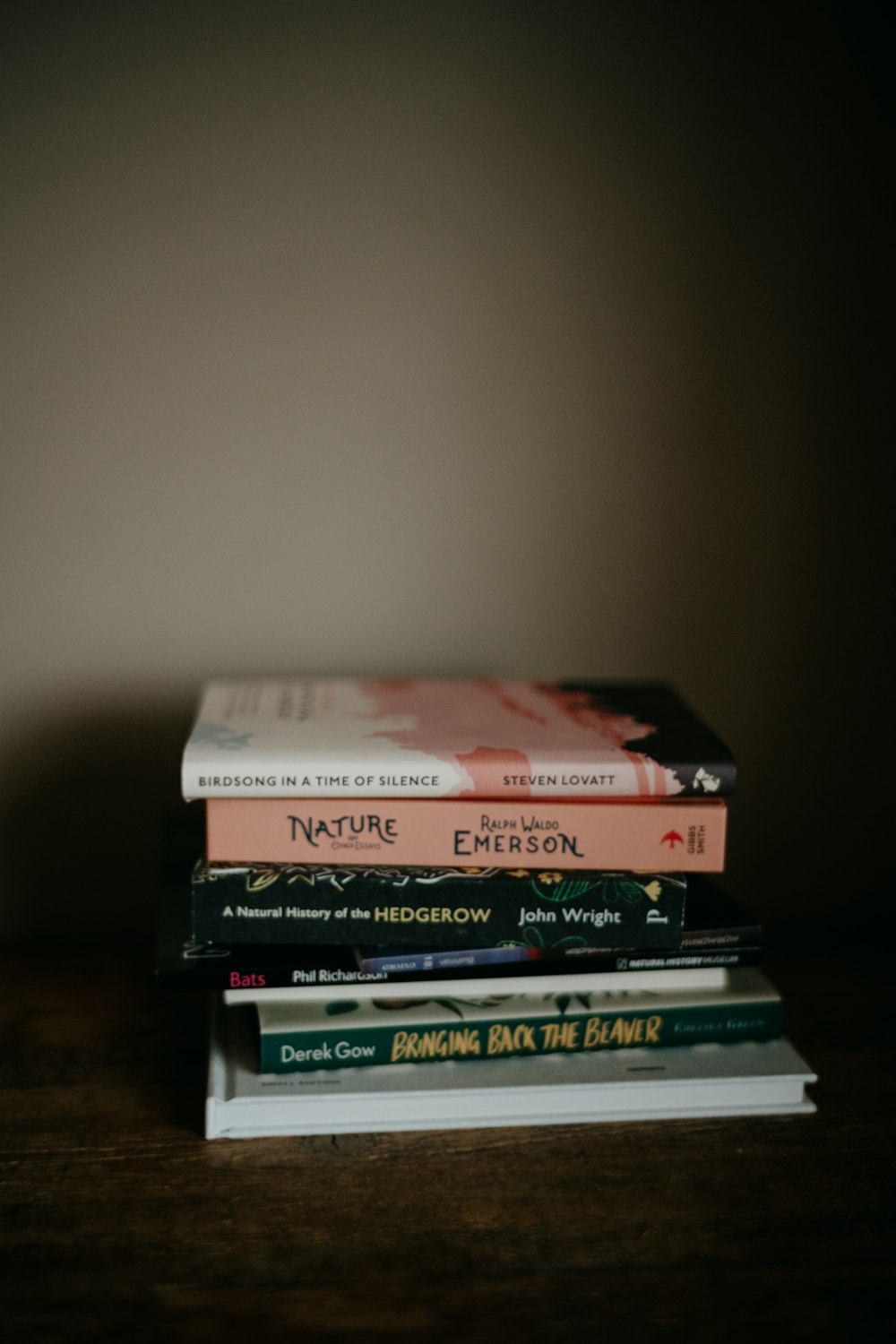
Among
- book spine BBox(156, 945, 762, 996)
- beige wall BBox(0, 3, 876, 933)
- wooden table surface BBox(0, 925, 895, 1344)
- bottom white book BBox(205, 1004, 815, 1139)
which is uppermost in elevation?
beige wall BBox(0, 3, 876, 933)

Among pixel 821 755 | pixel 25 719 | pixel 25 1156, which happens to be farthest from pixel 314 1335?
pixel 821 755

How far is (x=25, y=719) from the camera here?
0.94 metres

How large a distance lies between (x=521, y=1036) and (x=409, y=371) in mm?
555

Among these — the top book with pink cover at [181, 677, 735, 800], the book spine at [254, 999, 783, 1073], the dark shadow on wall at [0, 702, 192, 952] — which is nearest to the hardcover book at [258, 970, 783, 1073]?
the book spine at [254, 999, 783, 1073]

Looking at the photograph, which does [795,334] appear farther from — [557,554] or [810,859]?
[810,859]

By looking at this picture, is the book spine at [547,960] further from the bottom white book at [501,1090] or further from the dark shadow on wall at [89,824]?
the dark shadow on wall at [89,824]

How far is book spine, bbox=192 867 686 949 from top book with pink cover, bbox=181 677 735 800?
57 millimetres

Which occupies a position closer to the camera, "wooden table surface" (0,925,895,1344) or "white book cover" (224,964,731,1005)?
"wooden table surface" (0,925,895,1344)

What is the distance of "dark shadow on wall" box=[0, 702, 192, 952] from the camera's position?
95cm

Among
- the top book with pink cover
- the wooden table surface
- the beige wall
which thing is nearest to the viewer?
the wooden table surface

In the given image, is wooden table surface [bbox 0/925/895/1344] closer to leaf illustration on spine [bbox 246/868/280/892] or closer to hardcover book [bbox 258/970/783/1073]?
hardcover book [bbox 258/970/783/1073]

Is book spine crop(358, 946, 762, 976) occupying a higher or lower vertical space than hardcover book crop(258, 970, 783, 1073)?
higher

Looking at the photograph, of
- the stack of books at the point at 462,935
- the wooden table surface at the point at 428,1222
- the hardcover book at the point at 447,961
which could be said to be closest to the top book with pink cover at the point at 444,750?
the stack of books at the point at 462,935

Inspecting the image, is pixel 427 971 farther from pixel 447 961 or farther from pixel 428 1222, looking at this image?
pixel 428 1222
